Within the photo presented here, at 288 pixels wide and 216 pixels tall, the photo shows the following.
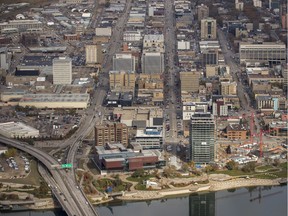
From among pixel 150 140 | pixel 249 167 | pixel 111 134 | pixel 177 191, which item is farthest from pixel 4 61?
pixel 177 191

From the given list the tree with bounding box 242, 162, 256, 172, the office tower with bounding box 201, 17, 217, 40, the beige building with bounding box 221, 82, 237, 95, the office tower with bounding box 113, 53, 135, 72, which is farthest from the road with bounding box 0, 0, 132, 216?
the office tower with bounding box 201, 17, 217, 40

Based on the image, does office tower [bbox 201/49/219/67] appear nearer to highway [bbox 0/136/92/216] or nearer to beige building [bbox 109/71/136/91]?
beige building [bbox 109/71/136/91]

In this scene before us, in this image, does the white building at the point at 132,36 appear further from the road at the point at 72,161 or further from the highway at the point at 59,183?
the highway at the point at 59,183

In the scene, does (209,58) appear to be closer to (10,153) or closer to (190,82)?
(190,82)

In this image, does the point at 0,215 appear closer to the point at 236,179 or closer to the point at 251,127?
the point at 236,179

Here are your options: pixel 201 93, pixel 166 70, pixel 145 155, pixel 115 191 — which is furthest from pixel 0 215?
pixel 166 70

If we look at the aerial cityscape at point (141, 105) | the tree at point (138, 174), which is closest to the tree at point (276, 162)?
the aerial cityscape at point (141, 105)
